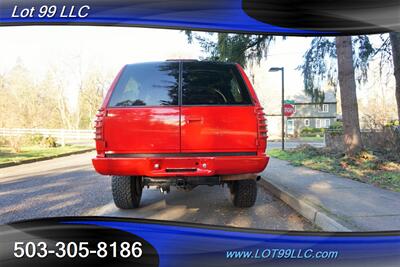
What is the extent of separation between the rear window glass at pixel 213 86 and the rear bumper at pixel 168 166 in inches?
15.2

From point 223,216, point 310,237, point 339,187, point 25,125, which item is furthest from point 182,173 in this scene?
point 339,187

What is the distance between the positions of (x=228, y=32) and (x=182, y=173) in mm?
930

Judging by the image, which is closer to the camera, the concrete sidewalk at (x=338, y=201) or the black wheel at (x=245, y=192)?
the concrete sidewalk at (x=338, y=201)

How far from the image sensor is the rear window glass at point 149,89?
5.44 ft

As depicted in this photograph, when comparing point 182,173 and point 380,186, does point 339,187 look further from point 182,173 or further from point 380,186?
point 182,173

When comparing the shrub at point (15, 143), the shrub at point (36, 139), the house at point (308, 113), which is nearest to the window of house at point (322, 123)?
the house at point (308, 113)

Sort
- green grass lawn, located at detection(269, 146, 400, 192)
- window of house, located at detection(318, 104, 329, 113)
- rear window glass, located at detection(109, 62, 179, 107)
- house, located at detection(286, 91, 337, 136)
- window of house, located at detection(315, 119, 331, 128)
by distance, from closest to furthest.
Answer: rear window glass, located at detection(109, 62, 179, 107) → house, located at detection(286, 91, 337, 136) → window of house, located at detection(318, 104, 329, 113) → window of house, located at detection(315, 119, 331, 128) → green grass lawn, located at detection(269, 146, 400, 192)

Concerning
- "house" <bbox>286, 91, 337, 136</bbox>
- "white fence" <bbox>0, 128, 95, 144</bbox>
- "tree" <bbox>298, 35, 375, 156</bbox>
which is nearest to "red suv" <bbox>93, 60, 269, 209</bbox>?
"white fence" <bbox>0, 128, 95, 144</bbox>

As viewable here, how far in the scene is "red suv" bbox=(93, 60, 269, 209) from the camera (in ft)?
5.53

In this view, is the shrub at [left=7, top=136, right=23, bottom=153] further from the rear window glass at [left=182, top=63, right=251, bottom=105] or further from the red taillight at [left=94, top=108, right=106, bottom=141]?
the rear window glass at [left=182, top=63, right=251, bottom=105]

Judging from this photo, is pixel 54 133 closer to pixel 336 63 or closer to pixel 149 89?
pixel 149 89

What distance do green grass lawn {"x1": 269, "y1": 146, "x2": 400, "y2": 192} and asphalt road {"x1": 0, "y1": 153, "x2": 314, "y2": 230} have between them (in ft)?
1.88

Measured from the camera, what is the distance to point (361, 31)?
1329mm

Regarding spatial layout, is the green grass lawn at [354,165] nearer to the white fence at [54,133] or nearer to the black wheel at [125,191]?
the black wheel at [125,191]
